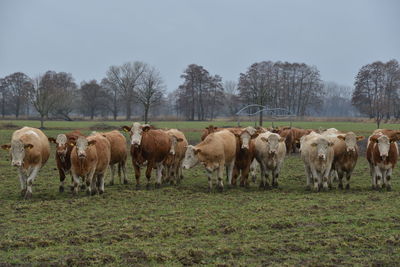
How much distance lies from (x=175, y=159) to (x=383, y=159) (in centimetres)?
651

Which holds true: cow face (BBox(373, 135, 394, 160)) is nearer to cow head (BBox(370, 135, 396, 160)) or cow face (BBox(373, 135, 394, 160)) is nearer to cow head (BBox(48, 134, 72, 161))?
cow head (BBox(370, 135, 396, 160))

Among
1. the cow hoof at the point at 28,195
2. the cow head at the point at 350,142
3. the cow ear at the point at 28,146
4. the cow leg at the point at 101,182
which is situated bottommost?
the cow hoof at the point at 28,195

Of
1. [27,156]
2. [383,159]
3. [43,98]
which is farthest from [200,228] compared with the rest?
[43,98]

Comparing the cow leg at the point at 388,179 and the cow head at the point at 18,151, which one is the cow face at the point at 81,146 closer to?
the cow head at the point at 18,151

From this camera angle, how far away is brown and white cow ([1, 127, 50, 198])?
462 inches

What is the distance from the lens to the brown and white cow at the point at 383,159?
42.8 feet

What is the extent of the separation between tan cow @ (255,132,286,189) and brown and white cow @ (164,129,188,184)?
259cm

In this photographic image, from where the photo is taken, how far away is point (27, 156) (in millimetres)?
12070

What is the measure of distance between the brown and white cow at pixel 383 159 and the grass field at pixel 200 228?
71cm

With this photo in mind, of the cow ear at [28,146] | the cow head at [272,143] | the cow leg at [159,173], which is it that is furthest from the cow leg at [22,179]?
the cow head at [272,143]

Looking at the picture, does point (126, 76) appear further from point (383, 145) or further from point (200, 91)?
point (383, 145)

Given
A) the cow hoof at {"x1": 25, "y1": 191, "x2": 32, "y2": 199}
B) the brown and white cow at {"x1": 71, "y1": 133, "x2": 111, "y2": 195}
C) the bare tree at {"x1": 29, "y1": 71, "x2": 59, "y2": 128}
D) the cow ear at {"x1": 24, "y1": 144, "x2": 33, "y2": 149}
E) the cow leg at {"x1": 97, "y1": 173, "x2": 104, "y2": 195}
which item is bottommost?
the cow hoof at {"x1": 25, "y1": 191, "x2": 32, "y2": 199}

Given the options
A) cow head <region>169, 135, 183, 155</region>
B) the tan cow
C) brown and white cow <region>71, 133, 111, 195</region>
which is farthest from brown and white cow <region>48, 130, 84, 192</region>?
the tan cow

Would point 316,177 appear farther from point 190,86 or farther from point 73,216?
point 190,86
